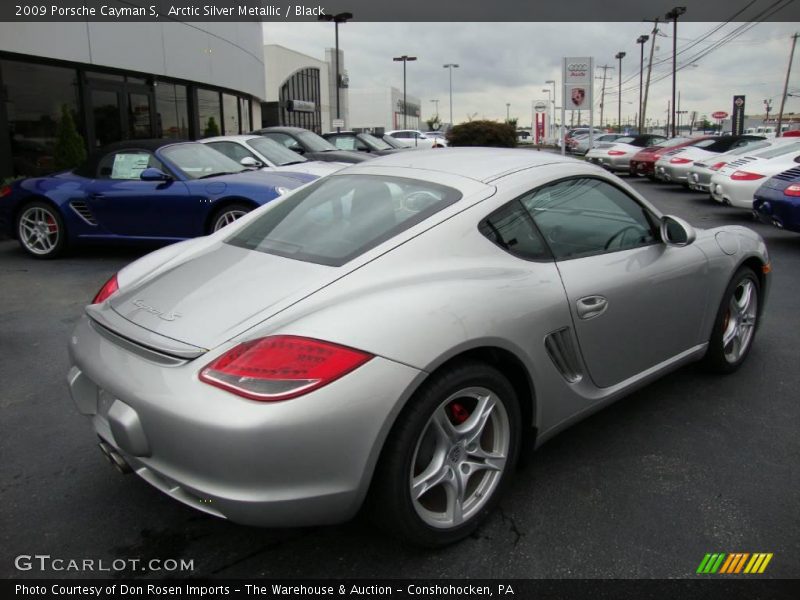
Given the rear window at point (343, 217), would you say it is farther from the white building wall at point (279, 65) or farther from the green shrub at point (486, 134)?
the white building wall at point (279, 65)

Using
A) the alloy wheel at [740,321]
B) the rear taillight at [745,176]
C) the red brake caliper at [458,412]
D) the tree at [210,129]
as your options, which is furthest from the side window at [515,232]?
the tree at [210,129]

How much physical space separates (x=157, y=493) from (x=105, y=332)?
75 centimetres

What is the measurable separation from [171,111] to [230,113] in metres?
6.05

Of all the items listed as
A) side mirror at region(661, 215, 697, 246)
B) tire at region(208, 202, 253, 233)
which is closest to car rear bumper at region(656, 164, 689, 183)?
tire at region(208, 202, 253, 233)

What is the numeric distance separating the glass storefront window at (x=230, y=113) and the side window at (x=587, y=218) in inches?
929

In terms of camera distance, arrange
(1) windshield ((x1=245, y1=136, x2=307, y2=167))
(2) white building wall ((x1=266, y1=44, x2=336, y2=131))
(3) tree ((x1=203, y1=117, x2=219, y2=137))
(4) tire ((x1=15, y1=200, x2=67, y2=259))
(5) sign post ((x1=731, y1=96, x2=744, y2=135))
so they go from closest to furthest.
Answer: (4) tire ((x1=15, y1=200, x2=67, y2=259)) → (1) windshield ((x1=245, y1=136, x2=307, y2=167)) → (3) tree ((x1=203, y1=117, x2=219, y2=137)) → (5) sign post ((x1=731, y1=96, x2=744, y2=135)) → (2) white building wall ((x1=266, y1=44, x2=336, y2=131))

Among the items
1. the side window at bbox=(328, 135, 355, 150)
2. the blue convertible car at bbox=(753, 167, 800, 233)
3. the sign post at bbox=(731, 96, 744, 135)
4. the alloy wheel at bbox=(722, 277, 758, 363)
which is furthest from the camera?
the sign post at bbox=(731, 96, 744, 135)

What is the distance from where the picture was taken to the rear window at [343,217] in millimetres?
2641

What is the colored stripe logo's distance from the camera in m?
2.30

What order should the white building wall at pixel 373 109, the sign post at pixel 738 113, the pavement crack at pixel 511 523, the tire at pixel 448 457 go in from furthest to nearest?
the white building wall at pixel 373 109 < the sign post at pixel 738 113 < the pavement crack at pixel 511 523 < the tire at pixel 448 457

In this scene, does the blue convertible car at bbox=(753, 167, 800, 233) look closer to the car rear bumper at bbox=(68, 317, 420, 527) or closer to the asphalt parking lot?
the asphalt parking lot

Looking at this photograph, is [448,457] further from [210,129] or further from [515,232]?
[210,129]

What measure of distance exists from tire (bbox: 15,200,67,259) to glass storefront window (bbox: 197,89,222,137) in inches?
600

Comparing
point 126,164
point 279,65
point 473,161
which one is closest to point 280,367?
point 473,161
